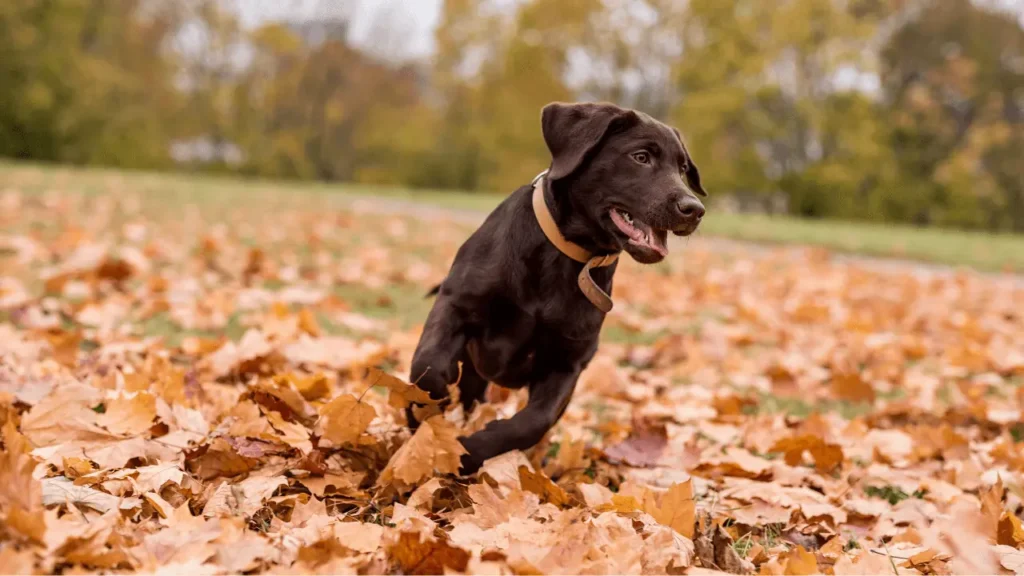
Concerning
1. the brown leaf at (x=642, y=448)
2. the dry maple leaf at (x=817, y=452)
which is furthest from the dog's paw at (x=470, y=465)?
the dry maple leaf at (x=817, y=452)

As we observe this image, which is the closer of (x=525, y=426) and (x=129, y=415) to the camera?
(x=129, y=415)

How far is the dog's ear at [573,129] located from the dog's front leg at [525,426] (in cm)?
61

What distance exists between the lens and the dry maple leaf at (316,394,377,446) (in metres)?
2.23

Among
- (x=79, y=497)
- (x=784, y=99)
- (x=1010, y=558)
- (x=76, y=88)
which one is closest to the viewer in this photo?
(x=79, y=497)

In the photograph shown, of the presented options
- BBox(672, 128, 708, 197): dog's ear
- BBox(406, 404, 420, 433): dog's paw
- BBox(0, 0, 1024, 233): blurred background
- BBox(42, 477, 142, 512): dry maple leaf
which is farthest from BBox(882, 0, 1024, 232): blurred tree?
BBox(42, 477, 142, 512): dry maple leaf

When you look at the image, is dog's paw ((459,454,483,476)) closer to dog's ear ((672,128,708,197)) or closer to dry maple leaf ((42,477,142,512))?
dry maple leaf ((42,477,142,512))

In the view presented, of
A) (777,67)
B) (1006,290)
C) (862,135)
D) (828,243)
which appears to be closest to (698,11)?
(777,67)

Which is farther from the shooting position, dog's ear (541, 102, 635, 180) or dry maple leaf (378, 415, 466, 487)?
dog's ear (541, 102, 635, 180)

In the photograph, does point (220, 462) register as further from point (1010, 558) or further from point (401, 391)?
point (1010, 558)

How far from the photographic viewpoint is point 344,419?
7.41ft

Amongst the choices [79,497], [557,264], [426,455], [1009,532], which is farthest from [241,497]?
[1009,532]

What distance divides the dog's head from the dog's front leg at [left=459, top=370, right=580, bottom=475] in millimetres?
436

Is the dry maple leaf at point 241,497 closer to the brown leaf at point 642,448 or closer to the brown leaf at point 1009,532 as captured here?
the brown leaf at point 642,448

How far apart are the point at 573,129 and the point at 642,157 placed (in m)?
0.22
